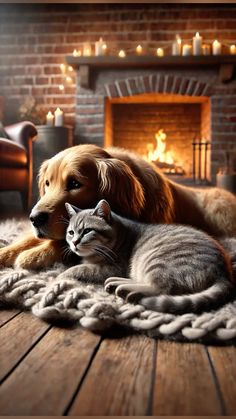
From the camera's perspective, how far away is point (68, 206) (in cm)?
125

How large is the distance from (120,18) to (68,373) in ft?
11.9

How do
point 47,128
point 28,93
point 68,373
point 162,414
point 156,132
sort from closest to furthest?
1. point 162,414
2. point 68,373
3. point 47,128
4. point 28,93
5. point 156,132

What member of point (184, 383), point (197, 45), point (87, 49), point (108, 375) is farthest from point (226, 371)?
point (87, 49)

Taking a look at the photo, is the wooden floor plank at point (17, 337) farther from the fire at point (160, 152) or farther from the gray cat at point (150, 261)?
the fire at point (160, 152)

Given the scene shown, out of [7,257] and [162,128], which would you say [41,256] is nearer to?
[7,257]

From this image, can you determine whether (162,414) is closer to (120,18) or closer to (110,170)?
(110,170)

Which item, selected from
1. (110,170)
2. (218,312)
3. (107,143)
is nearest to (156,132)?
(107,143)

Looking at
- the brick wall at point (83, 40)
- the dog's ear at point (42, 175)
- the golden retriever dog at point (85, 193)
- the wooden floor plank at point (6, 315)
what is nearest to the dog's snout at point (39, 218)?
the golden retriever dog at point (85, 193)

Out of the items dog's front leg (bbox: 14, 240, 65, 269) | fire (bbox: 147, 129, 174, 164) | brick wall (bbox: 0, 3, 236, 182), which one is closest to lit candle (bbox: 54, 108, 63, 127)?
brick wall (bbox: 0, 3, 236, 182)

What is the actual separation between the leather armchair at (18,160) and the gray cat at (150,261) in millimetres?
1551

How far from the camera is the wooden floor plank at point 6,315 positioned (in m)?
0.92

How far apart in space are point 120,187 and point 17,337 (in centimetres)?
64

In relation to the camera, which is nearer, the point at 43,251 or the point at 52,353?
the point at 52,353

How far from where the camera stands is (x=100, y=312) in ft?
2.89
